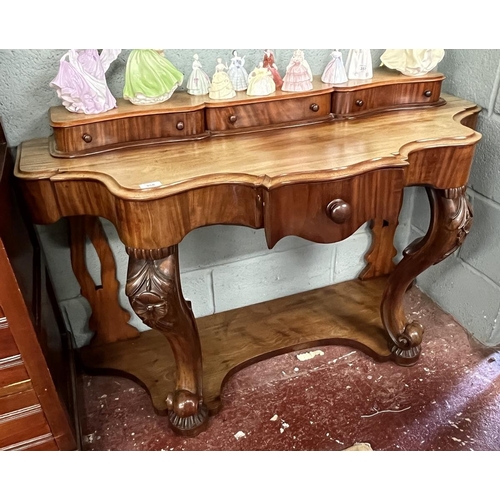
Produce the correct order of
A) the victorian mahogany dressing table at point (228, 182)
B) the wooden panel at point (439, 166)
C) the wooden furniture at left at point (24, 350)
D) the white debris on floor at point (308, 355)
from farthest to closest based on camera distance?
the white debris on floor at point (308, 355) < the wooden panel at point (439, 166) < the victorian mahogany dressing table at point (228, 182) < the wooden furniture at left at point (24, 350)

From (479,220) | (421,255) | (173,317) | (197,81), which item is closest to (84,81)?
(197,81)

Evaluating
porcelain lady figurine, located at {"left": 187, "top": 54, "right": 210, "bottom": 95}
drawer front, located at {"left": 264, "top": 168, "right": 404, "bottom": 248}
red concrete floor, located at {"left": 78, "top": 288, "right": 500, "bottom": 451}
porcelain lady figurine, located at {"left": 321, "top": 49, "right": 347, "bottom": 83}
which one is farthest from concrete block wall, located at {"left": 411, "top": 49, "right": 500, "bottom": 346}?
porcelain lady figurine, located at {"left": 187, "top": 54, "right": 210, "bottom": 95}

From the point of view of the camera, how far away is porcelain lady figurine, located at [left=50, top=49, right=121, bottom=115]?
984 millimetres

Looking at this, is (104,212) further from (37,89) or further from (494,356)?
(494,356)

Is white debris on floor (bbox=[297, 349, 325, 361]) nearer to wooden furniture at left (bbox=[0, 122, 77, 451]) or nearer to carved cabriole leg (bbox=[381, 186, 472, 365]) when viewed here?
carved cabriole leg (bbox=[381, 186, 472, 365])

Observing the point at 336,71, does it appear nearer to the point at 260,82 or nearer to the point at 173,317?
the point at 260,82

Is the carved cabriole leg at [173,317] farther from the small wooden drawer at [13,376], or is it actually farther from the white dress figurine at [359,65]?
the white dress figurine at [359,65]

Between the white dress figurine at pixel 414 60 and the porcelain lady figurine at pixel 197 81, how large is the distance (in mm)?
479

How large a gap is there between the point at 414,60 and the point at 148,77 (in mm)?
637

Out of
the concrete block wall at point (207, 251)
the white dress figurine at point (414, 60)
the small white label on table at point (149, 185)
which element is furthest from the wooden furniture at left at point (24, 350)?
the white dress figurine at point (414, 60)

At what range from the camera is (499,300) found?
136 centimetres

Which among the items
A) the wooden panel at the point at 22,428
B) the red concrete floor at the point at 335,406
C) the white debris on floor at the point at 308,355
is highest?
the wooden panel at the point at 22,428

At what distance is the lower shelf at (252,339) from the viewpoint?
1.33 metres

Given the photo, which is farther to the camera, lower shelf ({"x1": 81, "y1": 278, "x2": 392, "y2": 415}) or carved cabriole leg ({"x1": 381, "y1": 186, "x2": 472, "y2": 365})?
lower shelf ({"x1": 81, "y1": 278, "x2": 392, "y2": 415})
